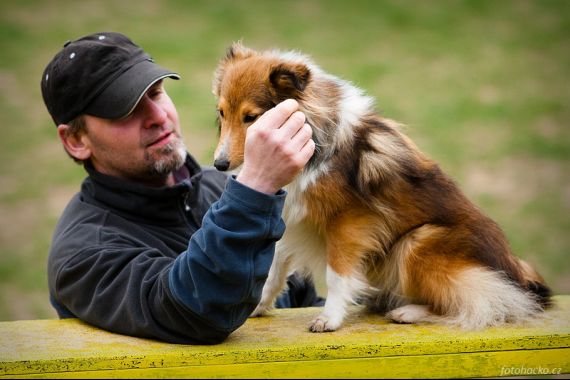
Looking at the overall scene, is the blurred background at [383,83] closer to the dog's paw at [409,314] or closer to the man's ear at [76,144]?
the man's ear at [76,144]

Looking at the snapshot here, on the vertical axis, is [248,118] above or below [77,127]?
above

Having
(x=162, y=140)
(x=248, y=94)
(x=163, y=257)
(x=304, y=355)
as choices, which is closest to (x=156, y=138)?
(x=162, y=140)

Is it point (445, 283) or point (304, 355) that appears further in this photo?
point (445, 283)

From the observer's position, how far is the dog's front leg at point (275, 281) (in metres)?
3.37

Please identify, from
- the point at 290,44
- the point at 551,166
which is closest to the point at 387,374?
the point at 551,166

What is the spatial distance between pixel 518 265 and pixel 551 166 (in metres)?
7.56

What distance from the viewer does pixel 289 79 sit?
310 centimetres

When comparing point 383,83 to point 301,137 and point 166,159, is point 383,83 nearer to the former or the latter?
point 166,159

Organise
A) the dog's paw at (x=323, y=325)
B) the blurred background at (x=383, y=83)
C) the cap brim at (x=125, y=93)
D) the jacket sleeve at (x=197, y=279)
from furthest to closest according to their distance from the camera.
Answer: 1. the blurred background at (x=383, y=83)
2. the cap brim at (x=125, y=93)
3. the dog's paw at (x=323, y=325)
4. the jacket sleeve at (x=197, y=279)

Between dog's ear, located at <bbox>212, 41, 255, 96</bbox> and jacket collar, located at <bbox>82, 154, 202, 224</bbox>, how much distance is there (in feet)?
1.62

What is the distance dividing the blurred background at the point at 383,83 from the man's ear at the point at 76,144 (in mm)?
4372

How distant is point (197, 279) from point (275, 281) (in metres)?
0.94

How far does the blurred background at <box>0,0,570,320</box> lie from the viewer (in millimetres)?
9305

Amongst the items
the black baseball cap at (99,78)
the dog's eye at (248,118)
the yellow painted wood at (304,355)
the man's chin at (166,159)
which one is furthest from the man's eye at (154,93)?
the yellow painted wood at (304,355)
